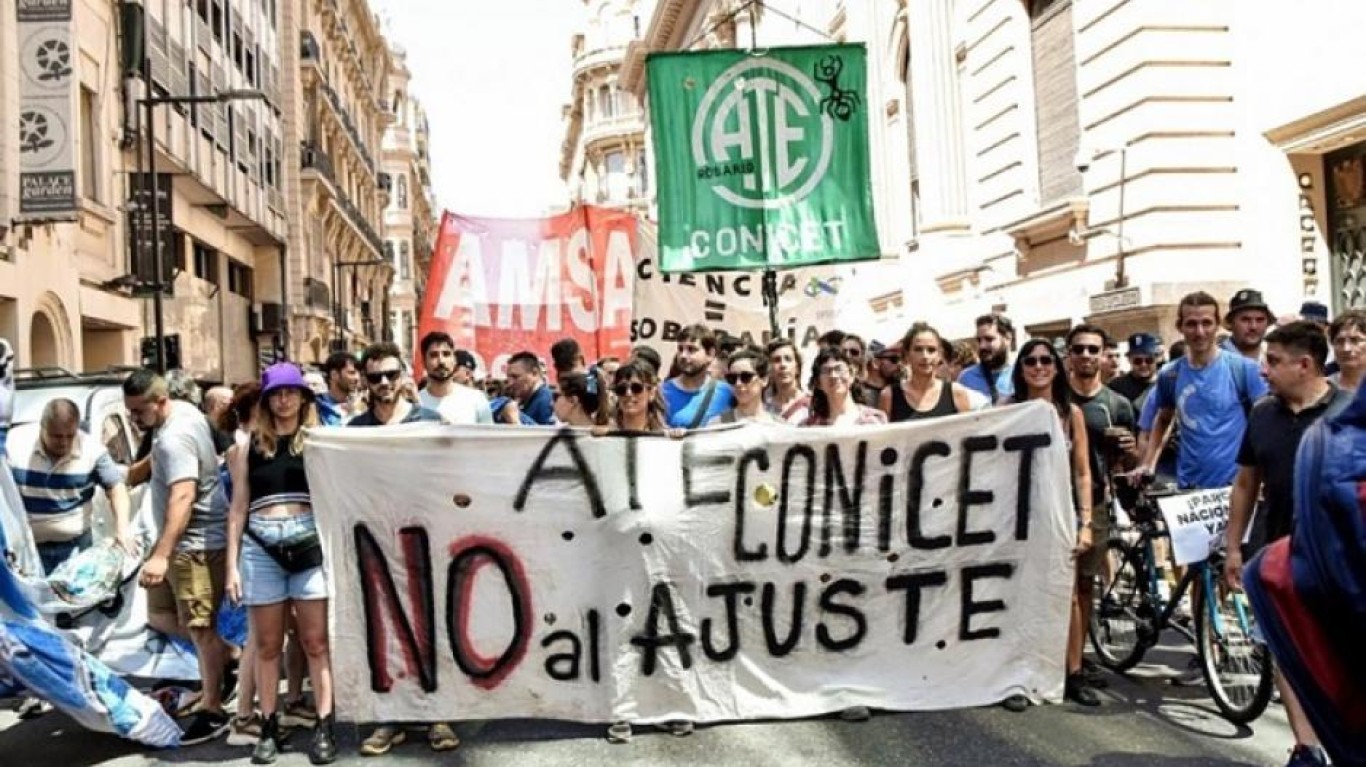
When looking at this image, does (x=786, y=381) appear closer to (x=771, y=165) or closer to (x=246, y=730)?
(x=771, y=165)

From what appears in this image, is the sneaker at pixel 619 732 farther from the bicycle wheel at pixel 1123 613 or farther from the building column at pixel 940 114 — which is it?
the building column at pixel 940 114

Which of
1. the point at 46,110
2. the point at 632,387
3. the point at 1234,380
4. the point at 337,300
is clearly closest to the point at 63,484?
the point at 632,387

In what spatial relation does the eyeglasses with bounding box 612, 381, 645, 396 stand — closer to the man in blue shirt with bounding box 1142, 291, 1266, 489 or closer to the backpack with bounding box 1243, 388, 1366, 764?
the man in blue shirt with bounding box 1142, 291, 1266, 489

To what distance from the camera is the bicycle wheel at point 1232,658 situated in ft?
17.5

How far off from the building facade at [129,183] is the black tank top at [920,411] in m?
14.5

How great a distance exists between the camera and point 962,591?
5824mm

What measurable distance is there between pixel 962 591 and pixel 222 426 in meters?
4.10

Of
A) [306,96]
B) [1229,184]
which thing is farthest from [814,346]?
[306,96]

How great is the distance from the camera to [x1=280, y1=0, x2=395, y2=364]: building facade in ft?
138

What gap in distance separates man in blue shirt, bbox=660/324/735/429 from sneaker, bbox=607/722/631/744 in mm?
1917

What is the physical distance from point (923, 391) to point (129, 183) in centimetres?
2024

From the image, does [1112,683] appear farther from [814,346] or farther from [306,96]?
[306,96]

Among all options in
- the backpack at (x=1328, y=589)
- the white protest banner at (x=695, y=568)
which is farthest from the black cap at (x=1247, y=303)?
the backpack at (x=1328, y=589)

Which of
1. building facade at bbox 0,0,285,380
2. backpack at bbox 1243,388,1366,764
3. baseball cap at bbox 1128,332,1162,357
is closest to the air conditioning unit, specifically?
building facade at bbox 0,0,285,380
